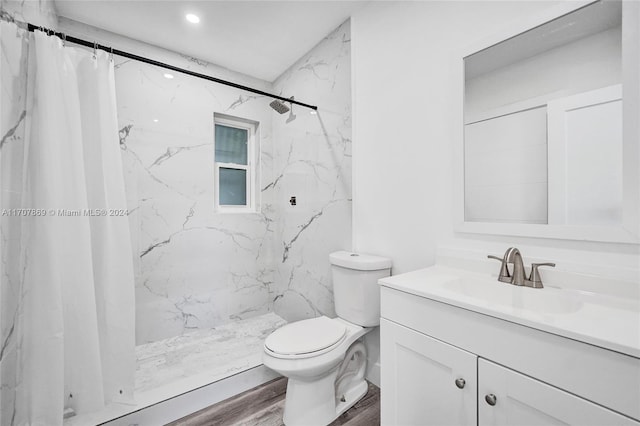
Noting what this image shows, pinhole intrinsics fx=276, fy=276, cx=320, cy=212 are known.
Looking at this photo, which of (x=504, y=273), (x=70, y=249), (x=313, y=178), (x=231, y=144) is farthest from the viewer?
(x=231, y=144)

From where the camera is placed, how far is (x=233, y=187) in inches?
109

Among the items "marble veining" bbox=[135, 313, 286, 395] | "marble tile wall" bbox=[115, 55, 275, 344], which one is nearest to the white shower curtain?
"marble veining" bbox=[135, 313, 286, 395]

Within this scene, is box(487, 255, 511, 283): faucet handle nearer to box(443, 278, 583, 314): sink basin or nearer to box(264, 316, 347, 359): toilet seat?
box(443, 278, 583, 314): sink basin

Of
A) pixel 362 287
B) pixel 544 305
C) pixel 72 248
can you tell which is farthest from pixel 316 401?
pixel 72 248

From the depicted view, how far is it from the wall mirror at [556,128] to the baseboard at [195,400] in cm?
153

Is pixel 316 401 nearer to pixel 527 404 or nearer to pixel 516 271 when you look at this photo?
pixel 527 404

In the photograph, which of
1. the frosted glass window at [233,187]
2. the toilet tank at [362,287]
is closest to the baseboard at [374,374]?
the toilet tank at [362,287]

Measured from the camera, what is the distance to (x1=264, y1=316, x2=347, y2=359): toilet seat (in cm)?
135

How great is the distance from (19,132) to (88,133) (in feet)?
0.87

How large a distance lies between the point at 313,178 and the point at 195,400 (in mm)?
1683

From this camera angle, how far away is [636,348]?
0.60 metres

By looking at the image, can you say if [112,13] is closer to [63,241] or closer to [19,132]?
[19,132]

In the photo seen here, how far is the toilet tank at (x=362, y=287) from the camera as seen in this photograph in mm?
1618

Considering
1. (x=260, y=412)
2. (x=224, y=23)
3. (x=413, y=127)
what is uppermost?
(x=224, y=23)
